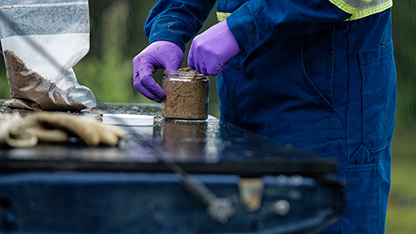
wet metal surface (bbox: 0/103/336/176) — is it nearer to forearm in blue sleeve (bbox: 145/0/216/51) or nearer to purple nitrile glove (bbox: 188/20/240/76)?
purple nitrile glove (bbox: 188/20/240/76)

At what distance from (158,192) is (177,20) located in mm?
A: 1155

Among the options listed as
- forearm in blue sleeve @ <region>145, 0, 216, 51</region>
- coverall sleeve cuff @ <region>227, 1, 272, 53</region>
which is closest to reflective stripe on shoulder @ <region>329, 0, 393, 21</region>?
coverall sleeve cuff @ <region>227, 1, 272, 53</region>

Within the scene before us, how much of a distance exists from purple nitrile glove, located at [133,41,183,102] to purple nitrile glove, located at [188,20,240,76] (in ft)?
0.88

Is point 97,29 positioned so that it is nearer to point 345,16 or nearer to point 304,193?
point 345,16

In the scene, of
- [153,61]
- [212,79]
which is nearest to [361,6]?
[153,61]

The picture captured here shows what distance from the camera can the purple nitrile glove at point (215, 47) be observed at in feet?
4.07

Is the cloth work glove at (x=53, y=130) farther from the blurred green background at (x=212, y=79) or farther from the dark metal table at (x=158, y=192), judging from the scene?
the blurred green background at (x=212, y=79)

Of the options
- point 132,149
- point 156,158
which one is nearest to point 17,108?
point 132,149

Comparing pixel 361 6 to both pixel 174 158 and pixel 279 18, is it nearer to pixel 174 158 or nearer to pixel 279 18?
pixel 279 18

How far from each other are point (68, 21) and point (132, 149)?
1.01 metres

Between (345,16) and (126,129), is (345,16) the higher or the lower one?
the higher one

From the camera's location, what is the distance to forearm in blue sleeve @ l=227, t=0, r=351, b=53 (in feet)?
3.77

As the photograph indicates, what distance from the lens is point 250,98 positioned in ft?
4.69

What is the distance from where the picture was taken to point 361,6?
46.5 inches
